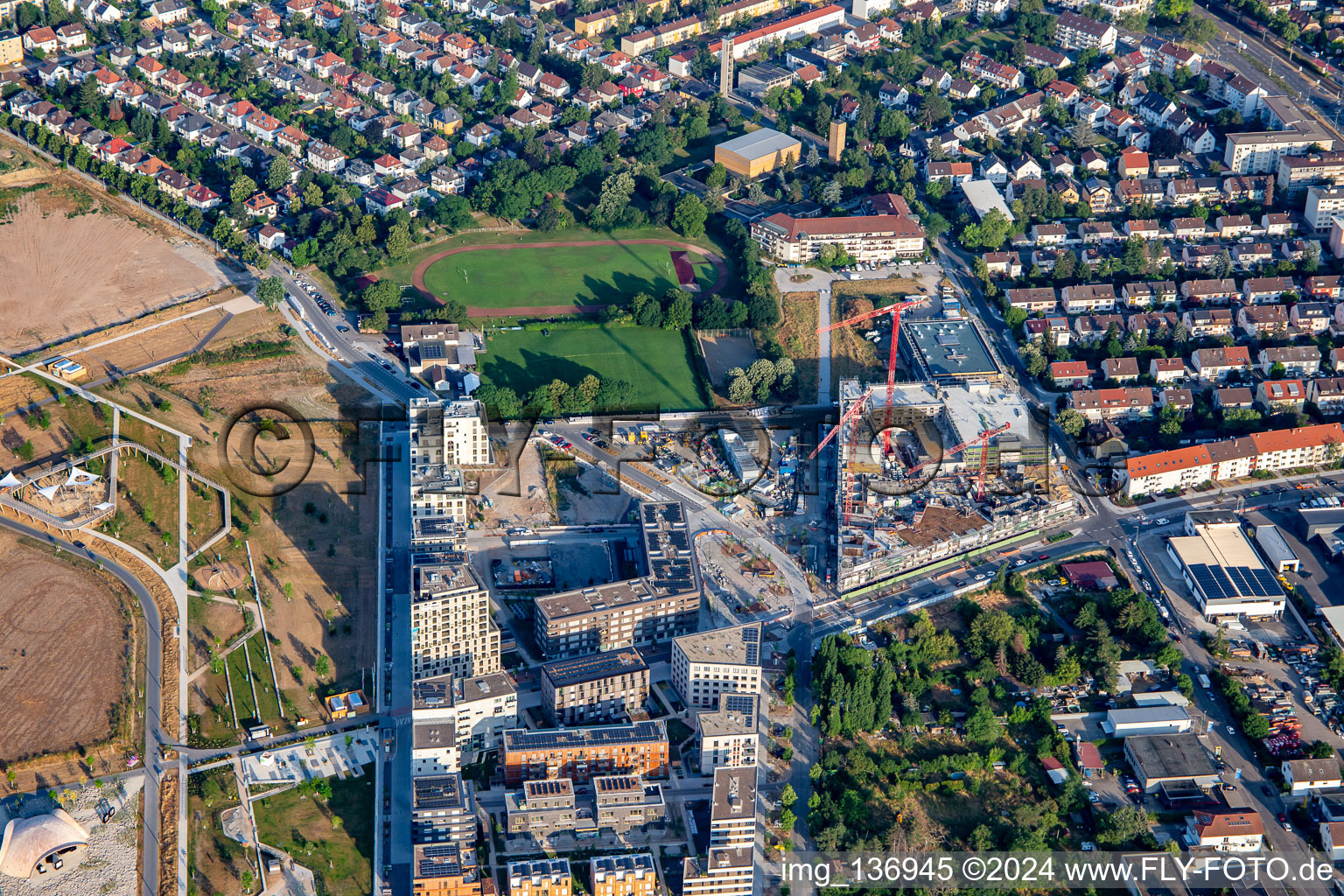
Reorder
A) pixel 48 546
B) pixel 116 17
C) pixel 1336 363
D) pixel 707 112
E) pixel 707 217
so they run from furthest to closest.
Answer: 1. pixel 116 17
2. pixel 707 112
3. pixel 707 217
4. pixel 1336 363
5. pixel 48 546

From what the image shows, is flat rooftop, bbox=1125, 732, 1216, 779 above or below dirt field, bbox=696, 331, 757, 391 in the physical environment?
below

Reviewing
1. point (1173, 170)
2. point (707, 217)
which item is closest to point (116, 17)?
point (707, 217)

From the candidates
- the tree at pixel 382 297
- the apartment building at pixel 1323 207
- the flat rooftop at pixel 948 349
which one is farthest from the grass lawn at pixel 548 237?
the apartment building at pixel 1323 207

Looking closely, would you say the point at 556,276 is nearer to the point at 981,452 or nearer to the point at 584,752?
the point at 981,452

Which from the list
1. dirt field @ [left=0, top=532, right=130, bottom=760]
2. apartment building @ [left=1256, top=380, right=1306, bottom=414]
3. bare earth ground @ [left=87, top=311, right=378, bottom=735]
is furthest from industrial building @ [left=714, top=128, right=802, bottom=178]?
dirt field @ [left=0, top=532, right=130, bottom=760]

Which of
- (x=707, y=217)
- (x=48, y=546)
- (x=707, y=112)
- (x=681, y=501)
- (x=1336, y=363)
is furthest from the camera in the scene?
(x=707, y=112)

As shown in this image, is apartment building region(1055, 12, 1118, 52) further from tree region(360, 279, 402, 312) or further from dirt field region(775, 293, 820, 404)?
tree region(360, 279, 402, 312)

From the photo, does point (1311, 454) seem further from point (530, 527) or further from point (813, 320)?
point (530, 527)
